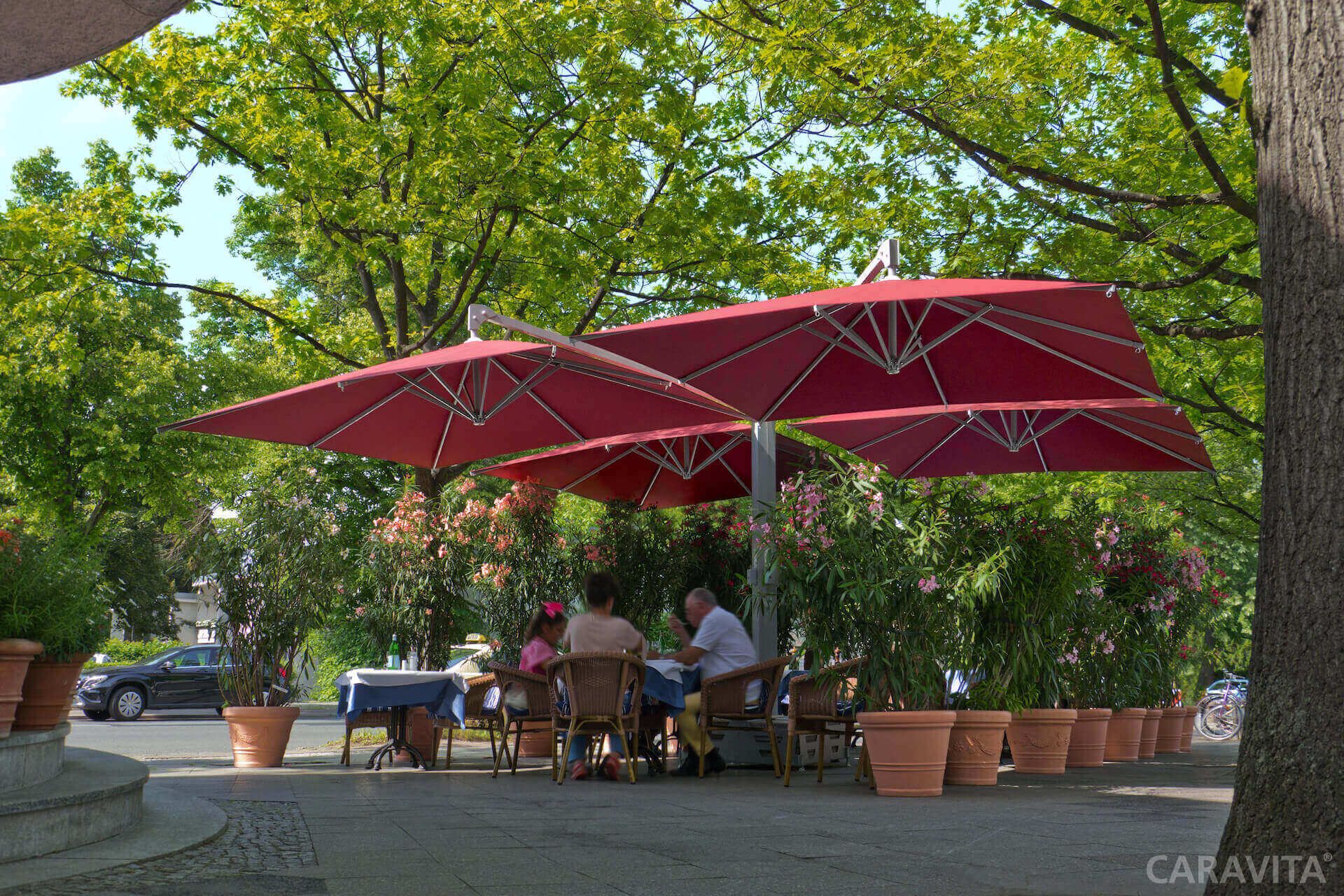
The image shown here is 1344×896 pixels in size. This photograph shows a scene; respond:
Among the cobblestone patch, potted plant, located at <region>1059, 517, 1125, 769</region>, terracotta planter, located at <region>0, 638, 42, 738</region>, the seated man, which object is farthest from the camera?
potted plant, located at <region>1059, 517, 1125, 769</region>

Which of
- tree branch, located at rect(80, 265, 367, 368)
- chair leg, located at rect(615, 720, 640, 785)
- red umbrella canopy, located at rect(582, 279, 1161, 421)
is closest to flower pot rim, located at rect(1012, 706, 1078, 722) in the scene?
red umbrella canopy, located at rect(582, 279, 1161, 421)

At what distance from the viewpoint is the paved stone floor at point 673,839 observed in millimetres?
4004

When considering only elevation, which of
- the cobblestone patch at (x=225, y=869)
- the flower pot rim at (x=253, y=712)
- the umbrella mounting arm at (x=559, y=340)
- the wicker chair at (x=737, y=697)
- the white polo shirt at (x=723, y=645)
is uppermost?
the umbrella mounting arm at (x=559, y=340)

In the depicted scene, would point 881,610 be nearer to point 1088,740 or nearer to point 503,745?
point 503,745

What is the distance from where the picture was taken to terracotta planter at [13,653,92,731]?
5.62m

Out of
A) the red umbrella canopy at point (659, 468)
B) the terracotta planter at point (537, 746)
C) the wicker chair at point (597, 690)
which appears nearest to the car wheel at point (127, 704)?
the red umbrella canopy at point (659, 468)

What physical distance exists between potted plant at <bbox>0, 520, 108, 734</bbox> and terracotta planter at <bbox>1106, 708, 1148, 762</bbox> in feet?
29.1

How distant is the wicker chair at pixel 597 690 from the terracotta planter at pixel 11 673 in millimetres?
3436

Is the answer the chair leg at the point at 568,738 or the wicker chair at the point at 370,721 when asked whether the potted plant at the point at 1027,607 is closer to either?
the chair leg at the point at 568,738

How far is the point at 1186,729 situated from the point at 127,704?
19.6 meters

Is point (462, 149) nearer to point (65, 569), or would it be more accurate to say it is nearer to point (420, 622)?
point (420, 622)

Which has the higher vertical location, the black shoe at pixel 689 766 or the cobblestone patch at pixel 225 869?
the black shoe at pixel 689 766

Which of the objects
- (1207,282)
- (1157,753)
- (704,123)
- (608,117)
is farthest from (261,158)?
(1157,753)

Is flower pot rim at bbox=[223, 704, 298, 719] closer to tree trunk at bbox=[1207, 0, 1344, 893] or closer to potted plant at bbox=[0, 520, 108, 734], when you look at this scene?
potted plant at bbox=[0, 520, 108, 734]
